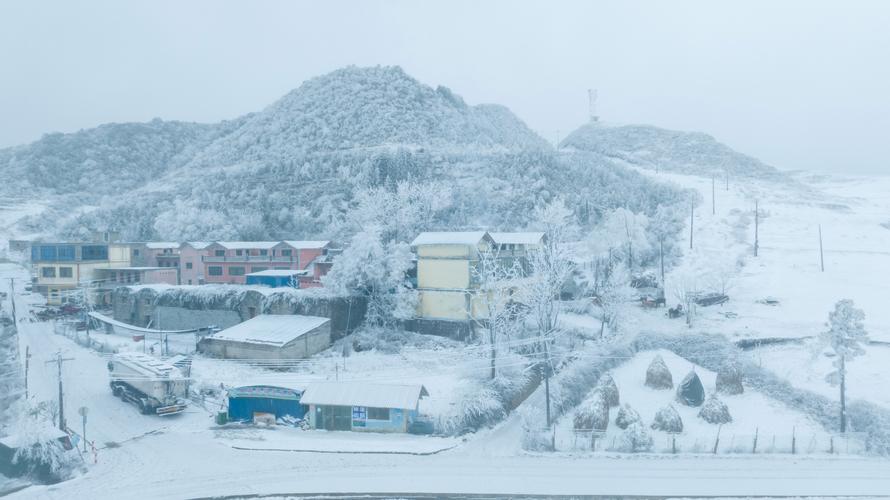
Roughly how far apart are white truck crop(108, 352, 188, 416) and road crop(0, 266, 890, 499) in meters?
1.23

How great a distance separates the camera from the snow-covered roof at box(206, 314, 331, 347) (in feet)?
84.1

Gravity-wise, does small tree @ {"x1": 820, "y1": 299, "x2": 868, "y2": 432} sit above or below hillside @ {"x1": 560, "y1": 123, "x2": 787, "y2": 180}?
below

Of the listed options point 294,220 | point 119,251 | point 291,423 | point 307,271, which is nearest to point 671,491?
point 291,423

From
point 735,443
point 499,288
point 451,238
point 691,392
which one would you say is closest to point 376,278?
point 451,238

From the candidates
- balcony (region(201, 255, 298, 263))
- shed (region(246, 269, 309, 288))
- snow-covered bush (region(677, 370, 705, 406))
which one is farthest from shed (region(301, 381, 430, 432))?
balcony (region(201, 255, 298, 263))

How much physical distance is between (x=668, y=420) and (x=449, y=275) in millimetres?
13089

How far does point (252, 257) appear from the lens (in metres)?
39.8

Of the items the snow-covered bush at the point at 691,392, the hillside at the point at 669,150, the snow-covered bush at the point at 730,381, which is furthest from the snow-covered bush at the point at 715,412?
the hillside at the point at 669,150

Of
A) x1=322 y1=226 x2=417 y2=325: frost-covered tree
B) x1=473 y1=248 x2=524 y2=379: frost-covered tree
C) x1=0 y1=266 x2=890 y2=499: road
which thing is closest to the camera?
x1=0 y1=266 x2=890 y2=499: road

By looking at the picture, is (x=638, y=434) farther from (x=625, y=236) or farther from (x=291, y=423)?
(x=625, y=236)

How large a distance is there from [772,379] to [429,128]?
67556mm

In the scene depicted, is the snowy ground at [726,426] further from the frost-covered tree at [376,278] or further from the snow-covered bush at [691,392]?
the frost-covered tree at [376,278]

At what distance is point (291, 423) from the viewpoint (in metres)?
19.9

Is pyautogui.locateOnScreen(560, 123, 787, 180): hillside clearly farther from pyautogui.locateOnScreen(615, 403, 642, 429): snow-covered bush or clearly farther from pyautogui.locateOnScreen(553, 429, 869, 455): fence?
pyautogui.locateOnScreen(615, 403, 642, 429): snow-covered bush
